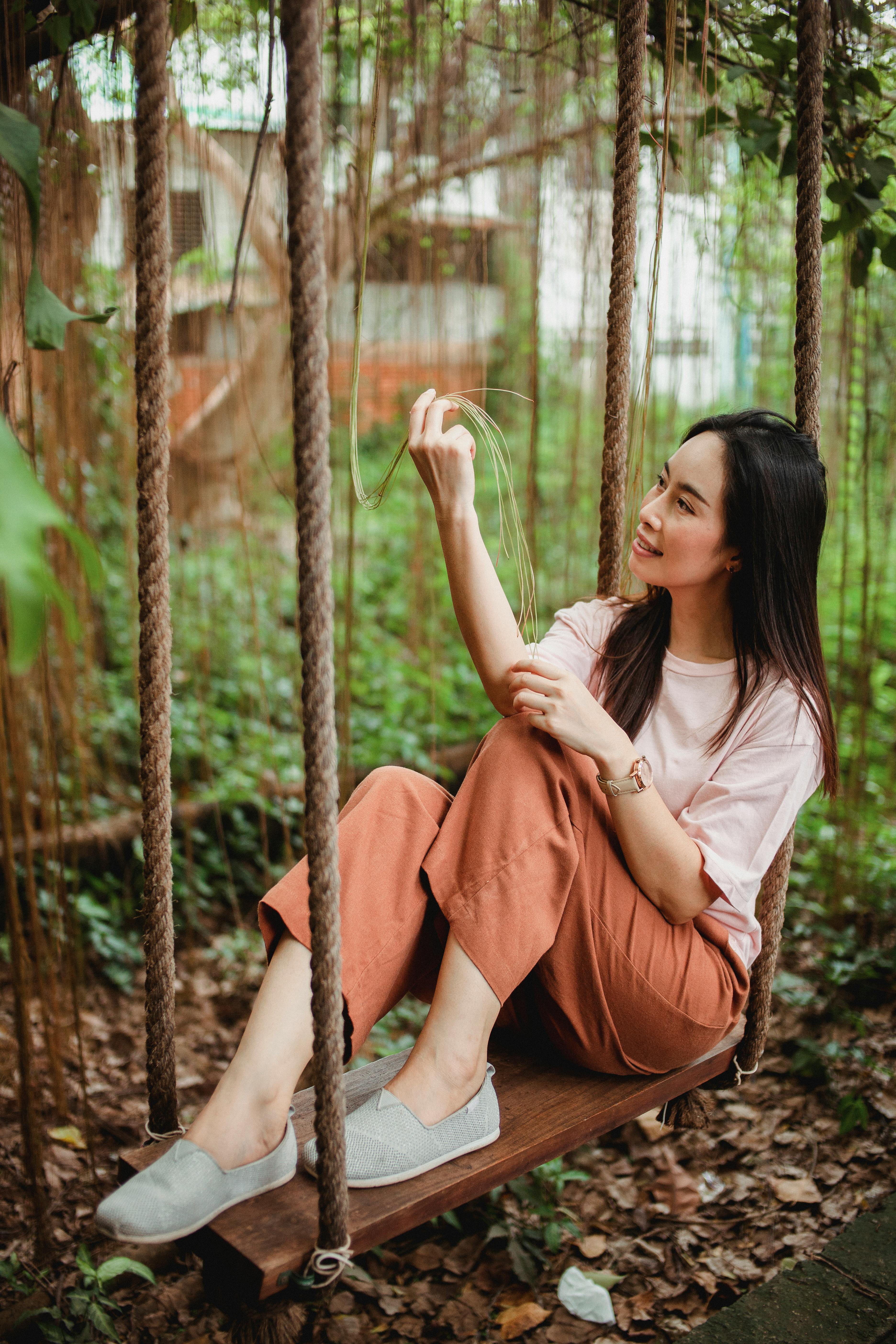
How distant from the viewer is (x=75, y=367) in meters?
2.26

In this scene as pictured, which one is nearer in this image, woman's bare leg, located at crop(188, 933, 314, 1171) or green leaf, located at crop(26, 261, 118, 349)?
green leaf, located at crop(26, 261, 118, 349)

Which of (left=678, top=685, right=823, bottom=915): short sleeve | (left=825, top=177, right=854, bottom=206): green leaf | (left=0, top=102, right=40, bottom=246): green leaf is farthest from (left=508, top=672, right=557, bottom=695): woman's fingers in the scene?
(left=825, top=177, right=854, bottom=206): green leaf

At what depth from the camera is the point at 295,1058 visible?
979mm

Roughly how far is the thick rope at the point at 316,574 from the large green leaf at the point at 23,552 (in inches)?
11.1

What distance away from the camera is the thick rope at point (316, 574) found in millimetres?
743

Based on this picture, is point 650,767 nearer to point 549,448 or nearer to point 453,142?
point 453,142

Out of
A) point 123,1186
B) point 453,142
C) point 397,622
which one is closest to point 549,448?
point 397,622

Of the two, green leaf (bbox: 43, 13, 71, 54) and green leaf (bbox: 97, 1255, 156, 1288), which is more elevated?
green leaf (bbox: 43, 13, 71, 54)

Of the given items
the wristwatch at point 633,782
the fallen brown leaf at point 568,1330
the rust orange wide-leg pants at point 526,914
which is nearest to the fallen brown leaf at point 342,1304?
the fallen brown leaf at point 568,1330

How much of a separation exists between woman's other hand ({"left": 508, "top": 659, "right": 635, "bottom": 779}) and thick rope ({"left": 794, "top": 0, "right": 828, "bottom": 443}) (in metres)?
0.44

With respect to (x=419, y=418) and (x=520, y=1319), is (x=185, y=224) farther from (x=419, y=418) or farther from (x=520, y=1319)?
(x=520, y=1319)

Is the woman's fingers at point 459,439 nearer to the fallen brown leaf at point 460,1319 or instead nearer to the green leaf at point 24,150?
the green leaf at point 24,150

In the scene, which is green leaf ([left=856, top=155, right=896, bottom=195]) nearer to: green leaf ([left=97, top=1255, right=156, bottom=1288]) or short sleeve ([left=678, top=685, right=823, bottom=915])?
short sleeve ([left=678, top=685, right=823, bottom=915])

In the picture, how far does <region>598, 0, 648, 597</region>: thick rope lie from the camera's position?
4.12 ft
